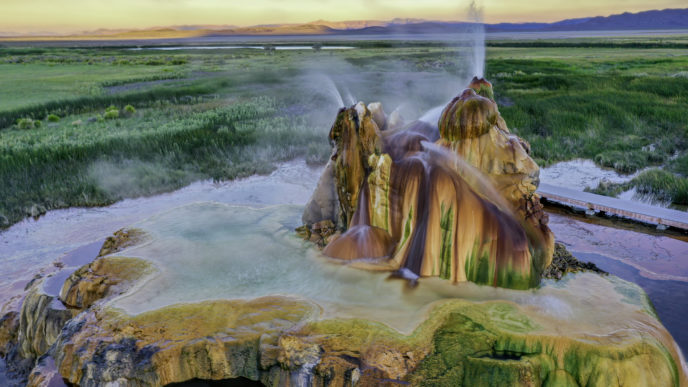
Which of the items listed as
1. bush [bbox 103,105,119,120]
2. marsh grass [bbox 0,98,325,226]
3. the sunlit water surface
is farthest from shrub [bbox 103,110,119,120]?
the sunlit water surface

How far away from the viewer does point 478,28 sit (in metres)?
10.1

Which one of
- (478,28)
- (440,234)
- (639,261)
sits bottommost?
(639,261)

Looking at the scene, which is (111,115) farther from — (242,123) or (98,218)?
(98,218)

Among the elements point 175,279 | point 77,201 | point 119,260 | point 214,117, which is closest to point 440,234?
point 175,279

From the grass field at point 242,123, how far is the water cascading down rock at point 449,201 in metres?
6.63

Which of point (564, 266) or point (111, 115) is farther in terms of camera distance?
point (111, 115)

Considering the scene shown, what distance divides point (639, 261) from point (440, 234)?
12.4 feet

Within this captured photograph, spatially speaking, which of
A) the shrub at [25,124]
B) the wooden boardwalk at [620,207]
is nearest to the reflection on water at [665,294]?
the wooden boardwalk at [620,207]

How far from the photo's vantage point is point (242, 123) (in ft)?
69.2

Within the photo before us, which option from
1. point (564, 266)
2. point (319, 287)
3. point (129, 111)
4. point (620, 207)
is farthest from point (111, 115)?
point (564, 266)

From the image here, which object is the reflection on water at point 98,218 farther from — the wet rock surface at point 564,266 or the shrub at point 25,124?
the shrub at point 25,124

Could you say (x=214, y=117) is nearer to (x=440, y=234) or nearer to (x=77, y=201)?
(x=77, y=201)

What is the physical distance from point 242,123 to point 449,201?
15817mm

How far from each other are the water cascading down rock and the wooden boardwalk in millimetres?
3966
